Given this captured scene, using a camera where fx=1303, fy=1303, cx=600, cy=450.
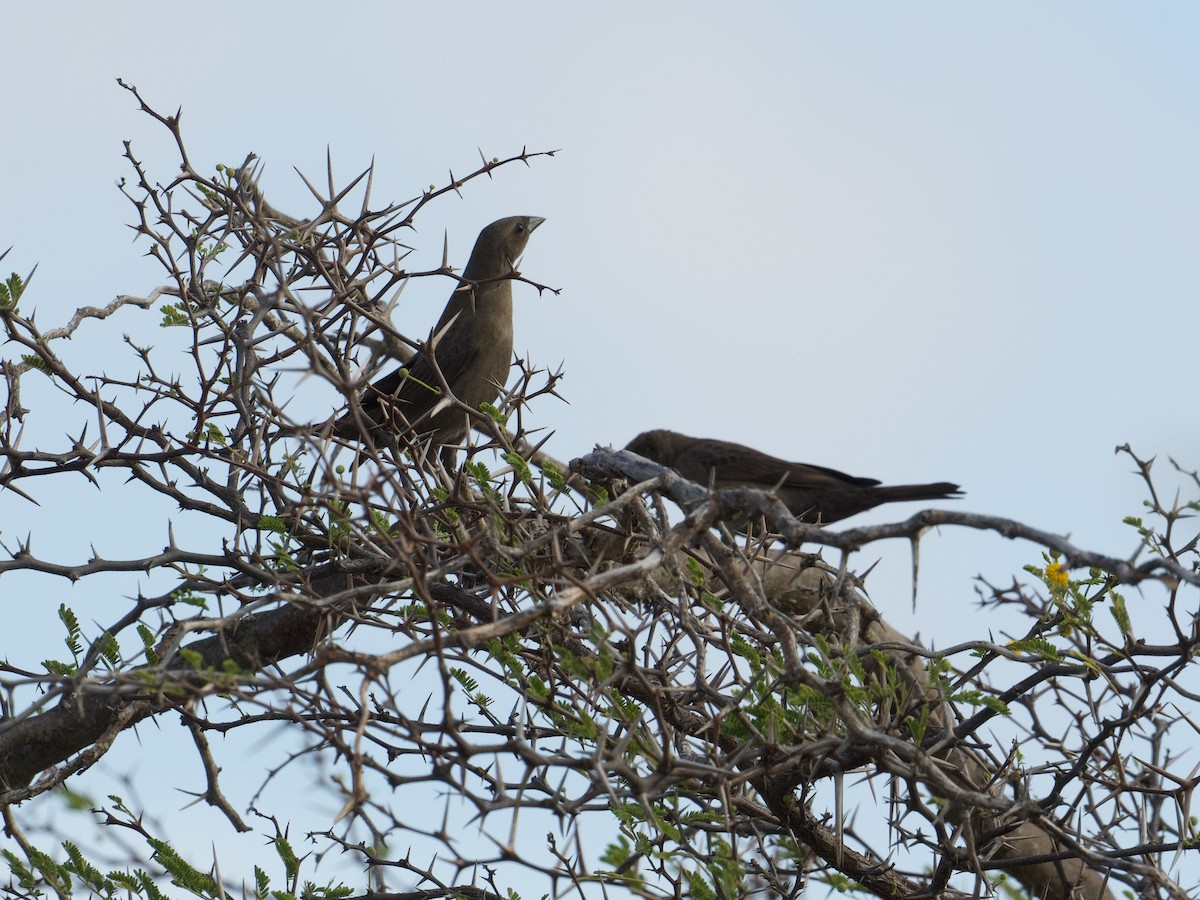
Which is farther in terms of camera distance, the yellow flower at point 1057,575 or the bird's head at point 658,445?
the bird's head at point 658,445

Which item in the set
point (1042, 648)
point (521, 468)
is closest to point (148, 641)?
point (521, 468)

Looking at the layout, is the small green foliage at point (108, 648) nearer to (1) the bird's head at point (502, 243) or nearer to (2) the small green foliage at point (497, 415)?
(2) the small green foliage at point (497, 415)

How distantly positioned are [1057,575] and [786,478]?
247 centimetres

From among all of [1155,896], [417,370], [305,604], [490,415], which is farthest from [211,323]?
[1155,896]

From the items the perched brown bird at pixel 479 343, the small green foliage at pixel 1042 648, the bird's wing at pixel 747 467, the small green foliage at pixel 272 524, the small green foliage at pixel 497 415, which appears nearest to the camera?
the small green foliage at pixel 1042 648

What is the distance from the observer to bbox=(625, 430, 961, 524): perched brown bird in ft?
21.5

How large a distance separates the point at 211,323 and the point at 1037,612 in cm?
299

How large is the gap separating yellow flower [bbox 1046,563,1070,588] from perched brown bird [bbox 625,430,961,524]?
206cm

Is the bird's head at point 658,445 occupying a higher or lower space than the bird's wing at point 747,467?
higher

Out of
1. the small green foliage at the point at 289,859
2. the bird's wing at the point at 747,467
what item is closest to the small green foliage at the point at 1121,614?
the small green foliage at the point at 289,859

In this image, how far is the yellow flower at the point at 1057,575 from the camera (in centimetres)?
358

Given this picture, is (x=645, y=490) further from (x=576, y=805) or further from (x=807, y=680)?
(x=576, y=805)

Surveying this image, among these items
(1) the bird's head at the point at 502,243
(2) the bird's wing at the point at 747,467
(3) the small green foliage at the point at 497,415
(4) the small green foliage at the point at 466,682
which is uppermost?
(1) the bird's head at the point at 502,243

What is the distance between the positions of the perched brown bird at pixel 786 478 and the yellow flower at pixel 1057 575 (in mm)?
2061
